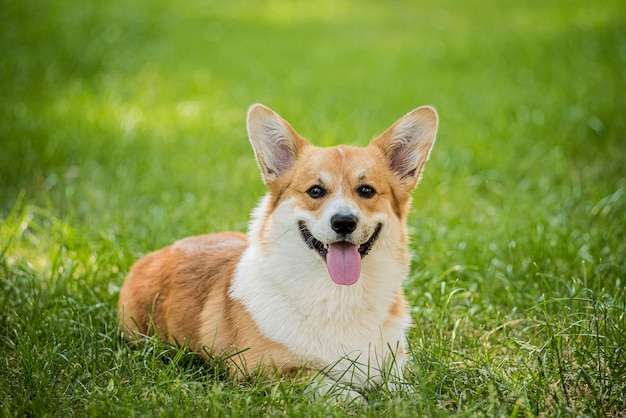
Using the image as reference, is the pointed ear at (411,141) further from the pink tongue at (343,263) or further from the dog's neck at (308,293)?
the pink tongue at (343,263)

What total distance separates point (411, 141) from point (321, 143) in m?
3.06

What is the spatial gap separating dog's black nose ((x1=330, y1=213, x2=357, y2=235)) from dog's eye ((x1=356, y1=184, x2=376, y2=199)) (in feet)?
0.79

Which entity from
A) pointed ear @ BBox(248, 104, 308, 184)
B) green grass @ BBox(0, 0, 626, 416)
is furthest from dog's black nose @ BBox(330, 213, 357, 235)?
green grass @ BBox(0, 0, 626, 416)

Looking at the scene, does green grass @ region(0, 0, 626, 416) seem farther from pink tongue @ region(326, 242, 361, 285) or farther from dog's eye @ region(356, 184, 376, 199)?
dog's eye @ region(356, 184, 376, 199)

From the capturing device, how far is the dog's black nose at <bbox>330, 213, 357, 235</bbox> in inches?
123

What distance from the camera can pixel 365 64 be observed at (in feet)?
34.4

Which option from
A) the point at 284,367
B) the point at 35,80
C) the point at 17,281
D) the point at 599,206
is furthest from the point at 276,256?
the point at 35,80

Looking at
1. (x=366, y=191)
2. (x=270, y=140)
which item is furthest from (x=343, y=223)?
(x=270, y=140)

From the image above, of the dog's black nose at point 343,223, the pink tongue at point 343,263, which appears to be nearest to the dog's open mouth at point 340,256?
the pink tongue at point 343,263

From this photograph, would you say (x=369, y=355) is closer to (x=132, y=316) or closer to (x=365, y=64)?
(x=132, y=316)

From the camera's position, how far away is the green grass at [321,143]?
3170 millimetres

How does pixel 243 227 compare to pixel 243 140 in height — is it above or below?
below

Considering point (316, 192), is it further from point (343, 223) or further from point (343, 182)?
point (343, 223)

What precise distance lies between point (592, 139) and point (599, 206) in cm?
178
